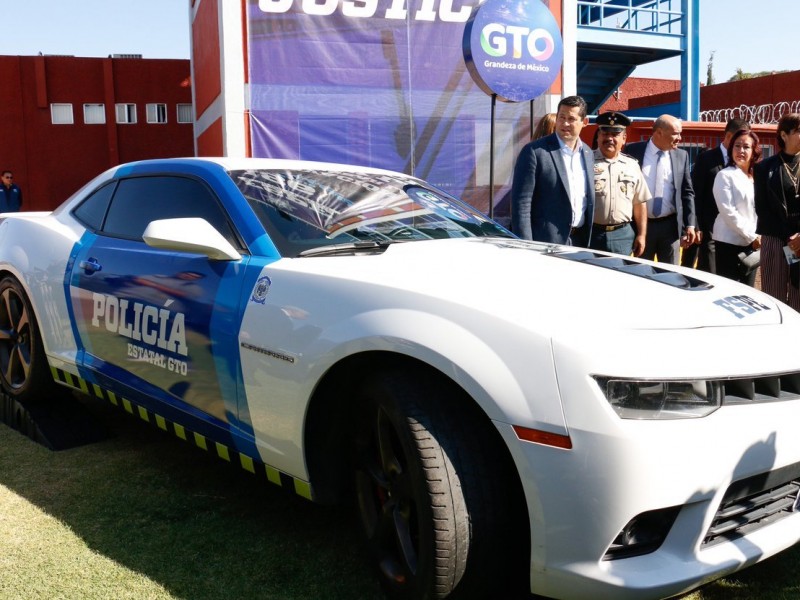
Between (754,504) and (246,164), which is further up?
(246,164)

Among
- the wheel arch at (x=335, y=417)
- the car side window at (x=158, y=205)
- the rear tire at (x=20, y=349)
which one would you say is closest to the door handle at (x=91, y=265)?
the car side window at (x=158, y=205)

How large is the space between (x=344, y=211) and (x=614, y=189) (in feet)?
8.61

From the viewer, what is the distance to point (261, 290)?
8.31 ft

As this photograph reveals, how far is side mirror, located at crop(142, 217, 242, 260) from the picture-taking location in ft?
8.65

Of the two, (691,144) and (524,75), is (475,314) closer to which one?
(524,75)

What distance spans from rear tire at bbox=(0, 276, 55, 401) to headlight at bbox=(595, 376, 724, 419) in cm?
314

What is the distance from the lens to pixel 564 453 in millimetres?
1811

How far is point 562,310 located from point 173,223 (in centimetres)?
142

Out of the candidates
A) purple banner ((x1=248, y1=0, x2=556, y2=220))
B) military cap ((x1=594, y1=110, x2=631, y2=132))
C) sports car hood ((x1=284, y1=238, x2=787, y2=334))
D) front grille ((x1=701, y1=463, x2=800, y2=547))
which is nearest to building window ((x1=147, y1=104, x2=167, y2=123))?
purple banner ((x1=248, y1=0, x2=556, y2=220))

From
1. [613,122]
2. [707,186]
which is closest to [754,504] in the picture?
[613,122]

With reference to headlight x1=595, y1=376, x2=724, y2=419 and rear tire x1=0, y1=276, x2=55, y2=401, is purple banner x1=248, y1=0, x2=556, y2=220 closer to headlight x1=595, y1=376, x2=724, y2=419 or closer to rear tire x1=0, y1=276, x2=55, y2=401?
rear tire x1=0, y1=276, x2=55, y2=401

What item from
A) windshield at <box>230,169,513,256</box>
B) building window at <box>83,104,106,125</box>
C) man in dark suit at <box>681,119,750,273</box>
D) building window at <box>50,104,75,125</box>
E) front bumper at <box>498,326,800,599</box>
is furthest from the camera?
building window at <box>83,104,106,125</box>

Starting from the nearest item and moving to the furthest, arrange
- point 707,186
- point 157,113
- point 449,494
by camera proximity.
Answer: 1. point 449,494
2. point 707,186
3. point 157,113

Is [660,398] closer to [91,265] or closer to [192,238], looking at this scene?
[192,238]
